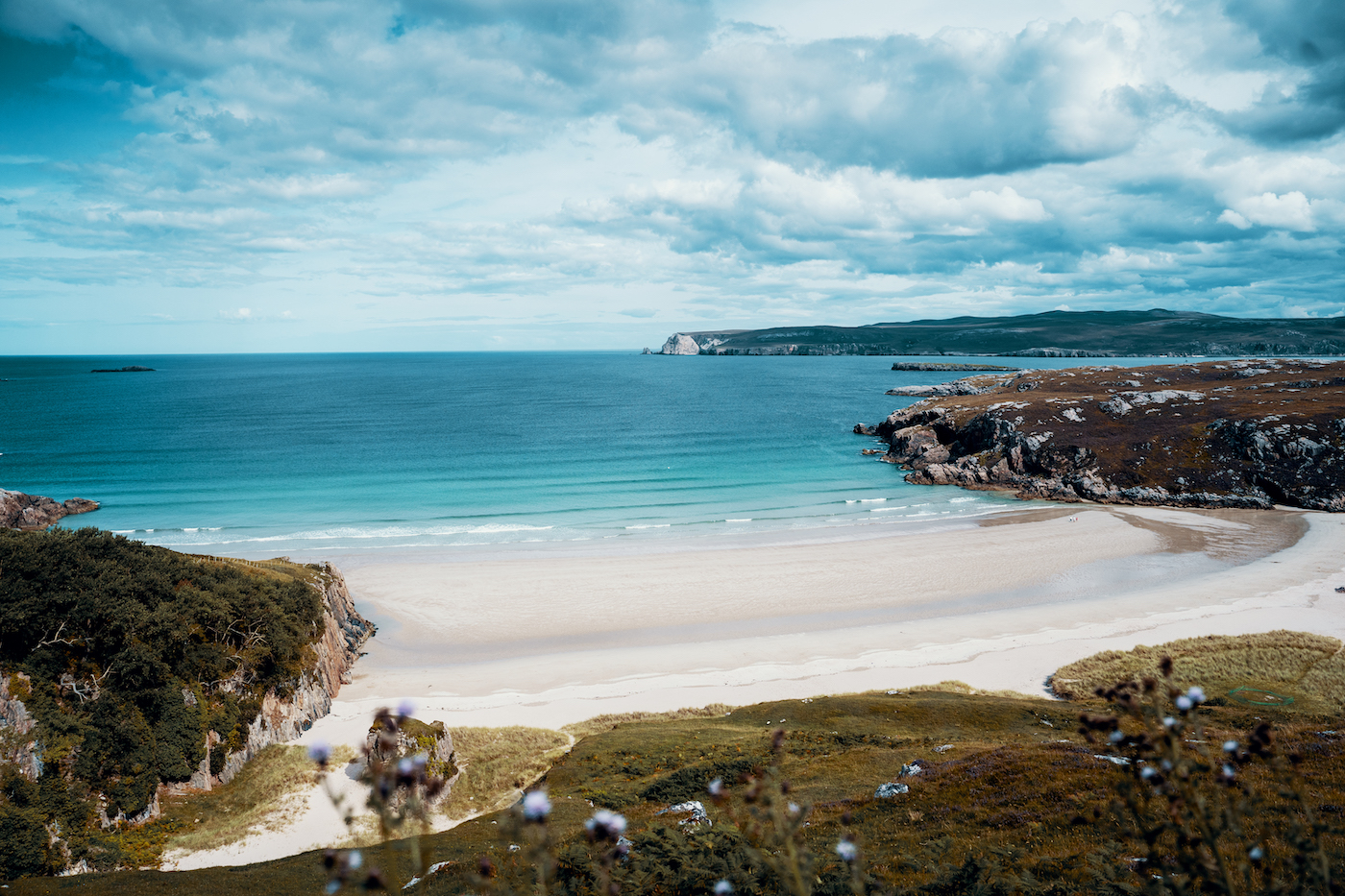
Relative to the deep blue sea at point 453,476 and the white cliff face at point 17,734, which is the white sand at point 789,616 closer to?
the white cliff face at point 17,734

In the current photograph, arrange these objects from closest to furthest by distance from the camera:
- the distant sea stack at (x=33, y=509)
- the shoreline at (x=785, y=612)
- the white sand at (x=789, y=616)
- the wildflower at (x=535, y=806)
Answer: the wildflower at (x=535, y=806)
the white sand at (x=789, y=616)
the shoreline at (x=785, y=612)
the distant sea stack at (x=33, y=509)

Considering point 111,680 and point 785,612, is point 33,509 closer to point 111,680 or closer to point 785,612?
point 111,680

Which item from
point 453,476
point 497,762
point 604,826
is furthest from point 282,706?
point 453,476

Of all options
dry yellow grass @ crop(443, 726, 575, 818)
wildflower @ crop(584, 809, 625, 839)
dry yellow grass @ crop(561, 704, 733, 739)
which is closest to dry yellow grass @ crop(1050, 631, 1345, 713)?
dry yellow grass @ crop(561, 704, 733, 739)

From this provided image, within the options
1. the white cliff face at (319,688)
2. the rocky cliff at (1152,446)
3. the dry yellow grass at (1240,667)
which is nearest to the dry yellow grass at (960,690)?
the dry yellow grass at (1240,667)

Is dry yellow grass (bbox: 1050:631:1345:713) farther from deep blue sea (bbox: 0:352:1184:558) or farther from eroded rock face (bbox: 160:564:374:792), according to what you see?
eroded rock face (bbox: 160:564:374:792)

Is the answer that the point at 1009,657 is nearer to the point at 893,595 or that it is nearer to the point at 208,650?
the point at 893,595
